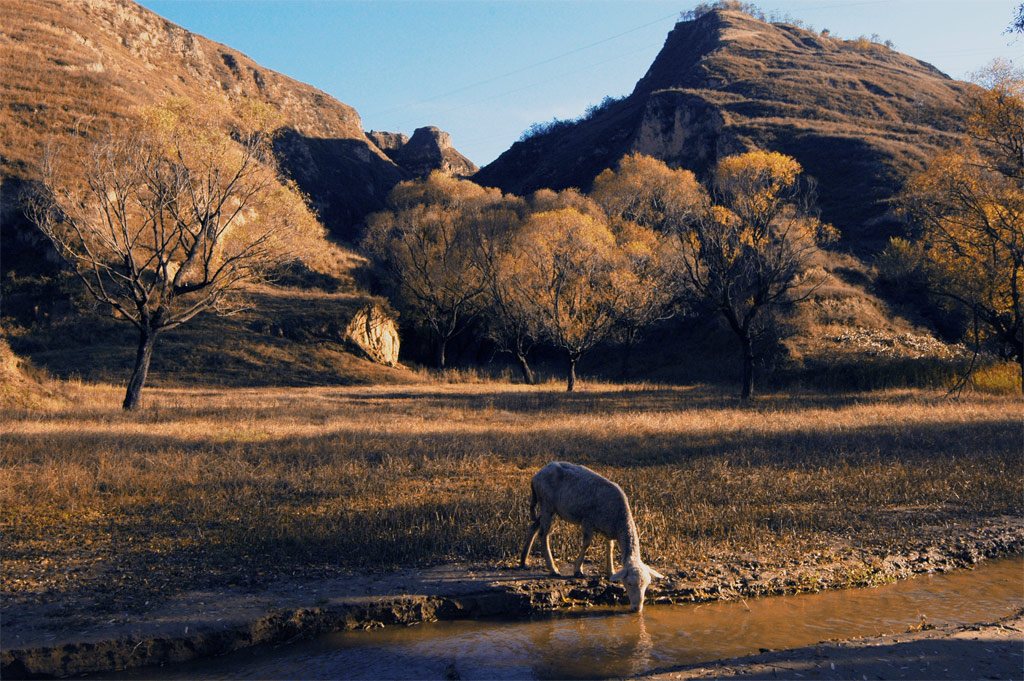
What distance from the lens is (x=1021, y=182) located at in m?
26.2

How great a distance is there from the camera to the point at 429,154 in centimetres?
14738

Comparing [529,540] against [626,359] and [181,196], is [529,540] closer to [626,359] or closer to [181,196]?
[181,196]

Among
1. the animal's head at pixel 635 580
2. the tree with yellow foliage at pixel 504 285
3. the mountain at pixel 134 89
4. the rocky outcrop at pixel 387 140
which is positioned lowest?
the animal's head at pixel 635 580

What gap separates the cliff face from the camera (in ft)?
167

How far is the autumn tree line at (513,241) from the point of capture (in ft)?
74.1

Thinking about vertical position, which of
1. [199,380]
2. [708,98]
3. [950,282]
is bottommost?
[199,380]

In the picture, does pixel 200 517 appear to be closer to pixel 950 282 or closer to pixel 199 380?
pixel 199 380

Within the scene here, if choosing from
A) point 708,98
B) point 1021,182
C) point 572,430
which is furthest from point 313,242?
point 708,98

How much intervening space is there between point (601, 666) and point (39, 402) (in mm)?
23679

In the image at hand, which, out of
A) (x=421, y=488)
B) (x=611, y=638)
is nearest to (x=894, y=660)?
(x=611, y=638)

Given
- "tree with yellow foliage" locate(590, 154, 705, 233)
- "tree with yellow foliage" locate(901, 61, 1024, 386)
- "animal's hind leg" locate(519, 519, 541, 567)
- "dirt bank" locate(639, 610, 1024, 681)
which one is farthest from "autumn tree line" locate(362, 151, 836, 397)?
"dirt bank" locate(639, 610, 1024, 681)

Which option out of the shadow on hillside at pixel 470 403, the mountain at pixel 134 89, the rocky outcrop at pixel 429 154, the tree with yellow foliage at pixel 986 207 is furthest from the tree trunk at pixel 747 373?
the rocky outcrop at pixel 429 154

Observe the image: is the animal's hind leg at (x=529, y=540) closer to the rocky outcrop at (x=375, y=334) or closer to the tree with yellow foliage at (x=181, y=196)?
the tree with yellow foliage at (x=181, y=196)

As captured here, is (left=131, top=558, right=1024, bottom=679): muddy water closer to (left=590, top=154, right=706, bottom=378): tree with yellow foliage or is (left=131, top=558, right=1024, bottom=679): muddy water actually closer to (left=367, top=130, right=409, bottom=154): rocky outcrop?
(left=590, top=154, right=706, bottom=378): tree with yellow foliage
